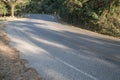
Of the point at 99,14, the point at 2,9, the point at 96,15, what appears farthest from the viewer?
the point at 2,9

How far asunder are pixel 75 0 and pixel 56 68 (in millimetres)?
26365

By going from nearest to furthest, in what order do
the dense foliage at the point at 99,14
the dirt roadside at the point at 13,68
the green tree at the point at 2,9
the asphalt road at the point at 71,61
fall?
1. the dirt roadside at the point at 13,68
2. the asphalt road at the point at 71,61
3. the dense foliage at the point at 99,14
4. the green tree at the point at 2,9

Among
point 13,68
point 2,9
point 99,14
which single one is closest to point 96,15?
point 99,14

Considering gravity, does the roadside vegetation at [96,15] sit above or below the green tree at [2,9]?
→ above

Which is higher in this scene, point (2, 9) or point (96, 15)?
point (96, 15)

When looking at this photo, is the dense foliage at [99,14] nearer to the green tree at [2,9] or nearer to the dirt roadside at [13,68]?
the dirt roadside at [13,68]

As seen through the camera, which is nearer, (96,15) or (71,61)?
(71,61)

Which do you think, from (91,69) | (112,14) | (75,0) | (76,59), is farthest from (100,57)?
(75,0)

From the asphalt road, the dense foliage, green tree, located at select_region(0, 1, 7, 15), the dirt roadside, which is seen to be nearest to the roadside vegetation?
the dense foliage

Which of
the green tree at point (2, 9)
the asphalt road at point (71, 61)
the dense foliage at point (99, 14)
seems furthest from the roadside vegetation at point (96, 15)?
the green tree at point (2, 9)

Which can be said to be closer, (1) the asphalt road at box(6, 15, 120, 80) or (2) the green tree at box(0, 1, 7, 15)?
(1) the asphalt road at box(6, 15, 120, 80)

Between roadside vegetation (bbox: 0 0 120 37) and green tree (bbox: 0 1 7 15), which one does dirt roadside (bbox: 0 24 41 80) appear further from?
green tree (bbox: 0 1 7 15)

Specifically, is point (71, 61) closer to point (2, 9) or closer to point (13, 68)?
point (13, 68)

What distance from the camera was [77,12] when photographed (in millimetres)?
39219
